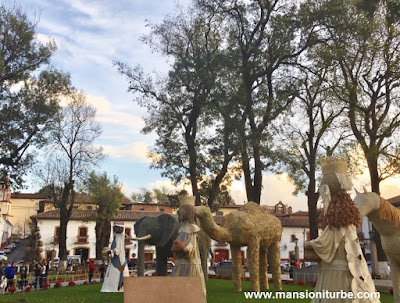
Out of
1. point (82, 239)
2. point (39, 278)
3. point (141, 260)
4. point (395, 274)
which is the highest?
point (395, 274)

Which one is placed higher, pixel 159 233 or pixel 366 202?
pixel 366 202

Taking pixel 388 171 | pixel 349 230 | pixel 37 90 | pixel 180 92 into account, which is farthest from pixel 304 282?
pixel 37 90

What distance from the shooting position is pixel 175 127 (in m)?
21.5

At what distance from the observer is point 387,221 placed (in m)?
8.22

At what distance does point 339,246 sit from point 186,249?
4.10 metres

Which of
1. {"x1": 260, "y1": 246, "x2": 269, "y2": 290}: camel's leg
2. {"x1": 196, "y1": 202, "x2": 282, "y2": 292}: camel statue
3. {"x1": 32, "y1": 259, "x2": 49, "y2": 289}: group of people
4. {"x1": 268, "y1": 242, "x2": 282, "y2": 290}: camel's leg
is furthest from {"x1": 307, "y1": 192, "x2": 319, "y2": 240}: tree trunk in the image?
{"x1": 32, "y1": 259, "x2": 49, "y2": 289}: group of people

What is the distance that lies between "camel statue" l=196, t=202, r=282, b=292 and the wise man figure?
162 inches

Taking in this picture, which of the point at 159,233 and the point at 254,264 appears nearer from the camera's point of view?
the point at 159,233

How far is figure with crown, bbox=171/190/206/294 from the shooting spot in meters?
9.62

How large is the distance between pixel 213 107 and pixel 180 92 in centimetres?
218

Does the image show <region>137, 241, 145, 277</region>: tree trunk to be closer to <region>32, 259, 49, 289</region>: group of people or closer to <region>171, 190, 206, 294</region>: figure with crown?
<region>171, 190, 206, 294</region>: figure with crown

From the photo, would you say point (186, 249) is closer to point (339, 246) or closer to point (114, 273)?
point (339, 246)

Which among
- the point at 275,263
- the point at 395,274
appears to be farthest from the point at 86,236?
the point at 395,274

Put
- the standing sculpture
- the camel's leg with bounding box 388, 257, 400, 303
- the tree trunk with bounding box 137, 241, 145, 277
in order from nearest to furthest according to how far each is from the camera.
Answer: the camel's leg with bounding box 388, 257, 400, 303
the tree trunk with bounding box 137, 241, 145, 277
the standing sculpture
